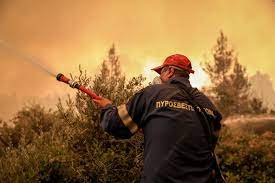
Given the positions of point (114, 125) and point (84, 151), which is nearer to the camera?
point (114, 125)

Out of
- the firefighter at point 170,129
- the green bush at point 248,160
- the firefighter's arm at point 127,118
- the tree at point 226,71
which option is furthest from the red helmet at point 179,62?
the tree at point 226,71

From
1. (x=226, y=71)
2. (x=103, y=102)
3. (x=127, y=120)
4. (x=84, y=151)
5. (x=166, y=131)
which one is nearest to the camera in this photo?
(x=166, y=131)

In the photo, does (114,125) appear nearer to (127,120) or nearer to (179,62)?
(127,120)

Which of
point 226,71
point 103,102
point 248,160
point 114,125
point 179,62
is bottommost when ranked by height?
point 248,160

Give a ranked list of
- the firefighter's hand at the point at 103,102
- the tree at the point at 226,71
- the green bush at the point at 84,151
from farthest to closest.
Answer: the tree at the point at 226,71
the green bush at the point at 84,151
the firefighter's hand at the point at 103,102

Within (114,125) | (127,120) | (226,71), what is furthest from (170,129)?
(226,71)

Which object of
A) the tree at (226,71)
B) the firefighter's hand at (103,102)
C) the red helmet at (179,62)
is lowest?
the firefighter's hand at (103,102)

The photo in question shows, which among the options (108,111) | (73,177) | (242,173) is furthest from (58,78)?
(242,173)

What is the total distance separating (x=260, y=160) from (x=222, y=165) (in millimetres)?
1234

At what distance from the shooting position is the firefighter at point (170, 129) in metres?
4.10

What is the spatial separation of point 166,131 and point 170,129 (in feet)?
0.15

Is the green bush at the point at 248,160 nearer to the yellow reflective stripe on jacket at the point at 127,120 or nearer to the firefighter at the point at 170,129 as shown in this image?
the firefighter at the point at 170,129

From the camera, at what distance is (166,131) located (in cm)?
414

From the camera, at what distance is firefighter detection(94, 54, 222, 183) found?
410 cm
